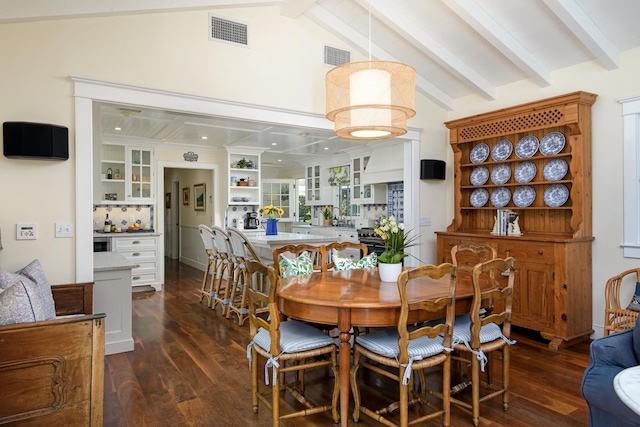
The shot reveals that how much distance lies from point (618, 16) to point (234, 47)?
11.0 feet

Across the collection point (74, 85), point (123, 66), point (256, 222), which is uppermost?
point (123, 66)

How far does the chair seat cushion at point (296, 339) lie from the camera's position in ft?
7.67

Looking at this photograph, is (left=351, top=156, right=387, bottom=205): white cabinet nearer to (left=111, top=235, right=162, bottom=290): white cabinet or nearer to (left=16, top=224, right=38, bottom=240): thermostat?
(left=111, top=235, right=162, bottom=290): white cabinet

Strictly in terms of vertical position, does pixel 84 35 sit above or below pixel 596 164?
above

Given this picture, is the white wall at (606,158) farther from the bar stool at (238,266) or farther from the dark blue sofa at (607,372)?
the bar stool at (238,266)

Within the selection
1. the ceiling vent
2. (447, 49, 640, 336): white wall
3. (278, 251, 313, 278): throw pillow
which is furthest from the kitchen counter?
(447, 49, 640, 336): white wall

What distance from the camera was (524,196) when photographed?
14.5 ft

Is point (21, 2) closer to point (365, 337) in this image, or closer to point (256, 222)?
point (365, 337)

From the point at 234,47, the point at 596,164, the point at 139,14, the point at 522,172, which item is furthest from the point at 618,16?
the point at 139,14

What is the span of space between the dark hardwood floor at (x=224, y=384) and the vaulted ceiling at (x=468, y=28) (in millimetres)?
2767

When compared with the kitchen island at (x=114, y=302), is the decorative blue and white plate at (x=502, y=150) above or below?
above

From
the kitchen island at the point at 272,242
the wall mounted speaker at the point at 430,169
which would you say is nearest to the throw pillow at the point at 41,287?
the kitchen island at the point at 272,242

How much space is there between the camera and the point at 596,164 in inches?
154

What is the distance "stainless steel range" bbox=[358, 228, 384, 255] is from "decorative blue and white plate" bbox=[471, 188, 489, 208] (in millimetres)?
1711
